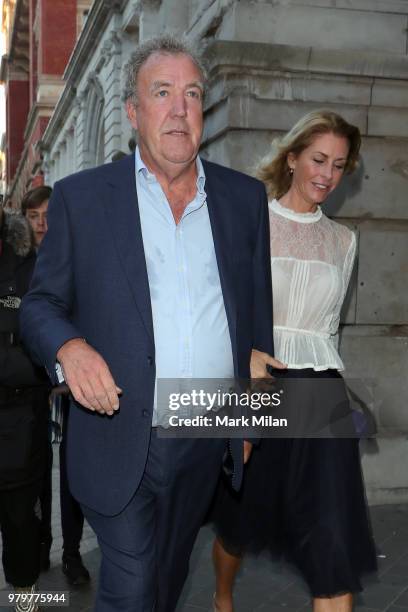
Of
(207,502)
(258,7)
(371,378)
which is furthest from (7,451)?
(258,7)

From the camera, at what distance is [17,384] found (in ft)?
11.7

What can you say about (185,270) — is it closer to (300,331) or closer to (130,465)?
(130,465)

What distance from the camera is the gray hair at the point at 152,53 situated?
2.52 m

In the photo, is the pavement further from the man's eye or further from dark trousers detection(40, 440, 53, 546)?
the man's eye

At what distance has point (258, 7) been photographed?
21.9ft

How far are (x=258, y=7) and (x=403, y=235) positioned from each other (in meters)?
2.25

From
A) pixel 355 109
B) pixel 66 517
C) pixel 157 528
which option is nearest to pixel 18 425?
pixel 66 517

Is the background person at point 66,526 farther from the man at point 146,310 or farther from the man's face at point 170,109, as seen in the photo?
the man's face at point 170,109

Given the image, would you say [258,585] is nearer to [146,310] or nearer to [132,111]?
[146,310]

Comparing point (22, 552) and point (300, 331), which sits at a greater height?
point (300, 331)

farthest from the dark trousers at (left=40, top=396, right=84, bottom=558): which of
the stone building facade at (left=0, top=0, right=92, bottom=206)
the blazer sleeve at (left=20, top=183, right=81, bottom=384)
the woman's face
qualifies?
the stone building facade at (left=0, top=0, right=92, bottom=206)

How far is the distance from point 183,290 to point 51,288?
0.40m

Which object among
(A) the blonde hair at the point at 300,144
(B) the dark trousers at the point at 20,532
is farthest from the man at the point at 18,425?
(A) the blonde hair at the point at 300,144

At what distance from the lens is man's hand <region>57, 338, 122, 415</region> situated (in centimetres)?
217
